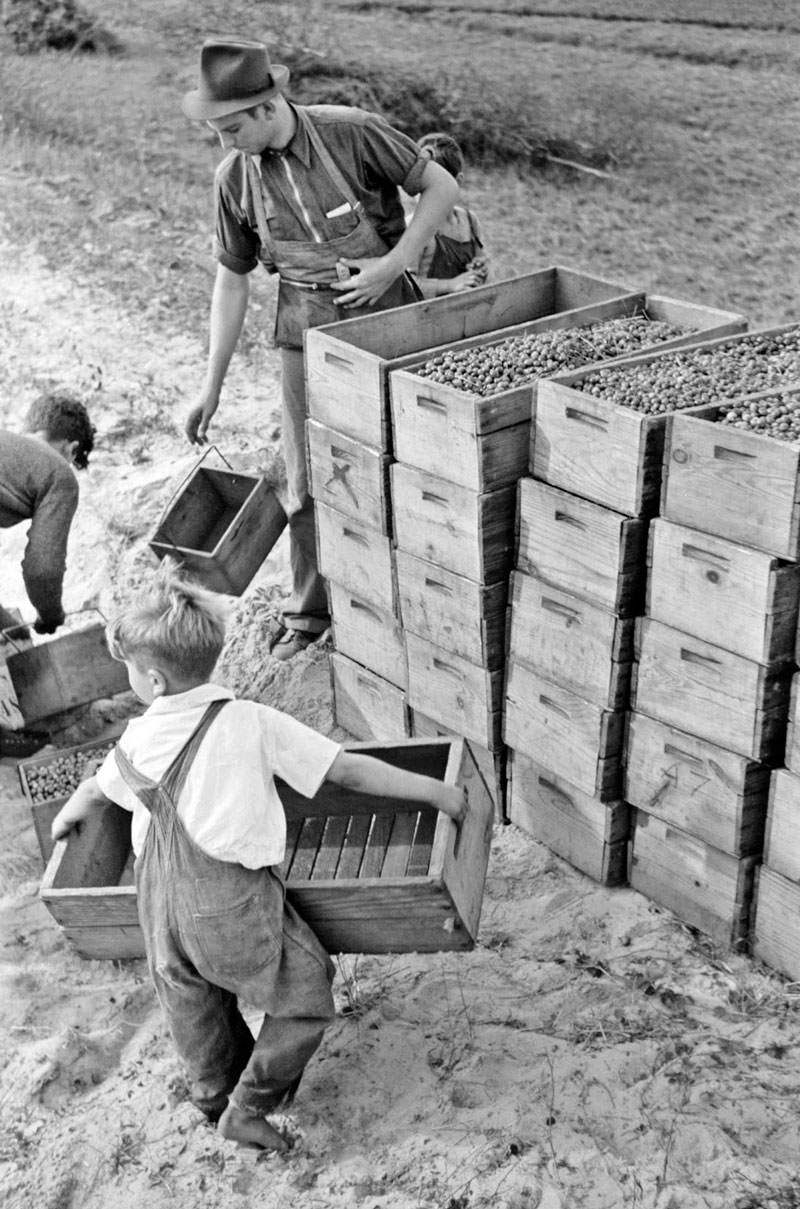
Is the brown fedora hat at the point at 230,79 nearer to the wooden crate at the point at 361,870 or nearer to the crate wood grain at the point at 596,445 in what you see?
the crate wood grain at the point at 596,445

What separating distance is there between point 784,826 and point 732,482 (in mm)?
1056

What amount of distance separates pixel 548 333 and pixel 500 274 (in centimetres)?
675

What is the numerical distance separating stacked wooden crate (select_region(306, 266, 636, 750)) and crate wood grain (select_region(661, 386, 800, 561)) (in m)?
Answer: 0.65

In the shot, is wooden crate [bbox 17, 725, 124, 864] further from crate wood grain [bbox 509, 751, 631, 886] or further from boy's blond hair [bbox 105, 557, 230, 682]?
boy's blond hair [bbox 105, 557, 230, 682]

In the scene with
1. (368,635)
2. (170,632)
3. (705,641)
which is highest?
(170,632)

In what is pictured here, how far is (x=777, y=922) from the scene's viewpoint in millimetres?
4082

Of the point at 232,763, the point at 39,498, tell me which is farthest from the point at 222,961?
the point at 39,498

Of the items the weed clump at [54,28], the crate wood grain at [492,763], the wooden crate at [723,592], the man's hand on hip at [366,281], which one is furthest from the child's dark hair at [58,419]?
the weed clump at [54,28]

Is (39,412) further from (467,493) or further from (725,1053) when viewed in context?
(725,1053)

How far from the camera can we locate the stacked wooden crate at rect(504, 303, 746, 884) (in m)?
3.96

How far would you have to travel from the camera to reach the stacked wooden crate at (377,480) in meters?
4.57

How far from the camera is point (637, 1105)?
3.71 m

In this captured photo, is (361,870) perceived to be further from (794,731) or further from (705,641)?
(794,731)

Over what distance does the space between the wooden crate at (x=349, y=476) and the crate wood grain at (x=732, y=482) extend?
121cm
